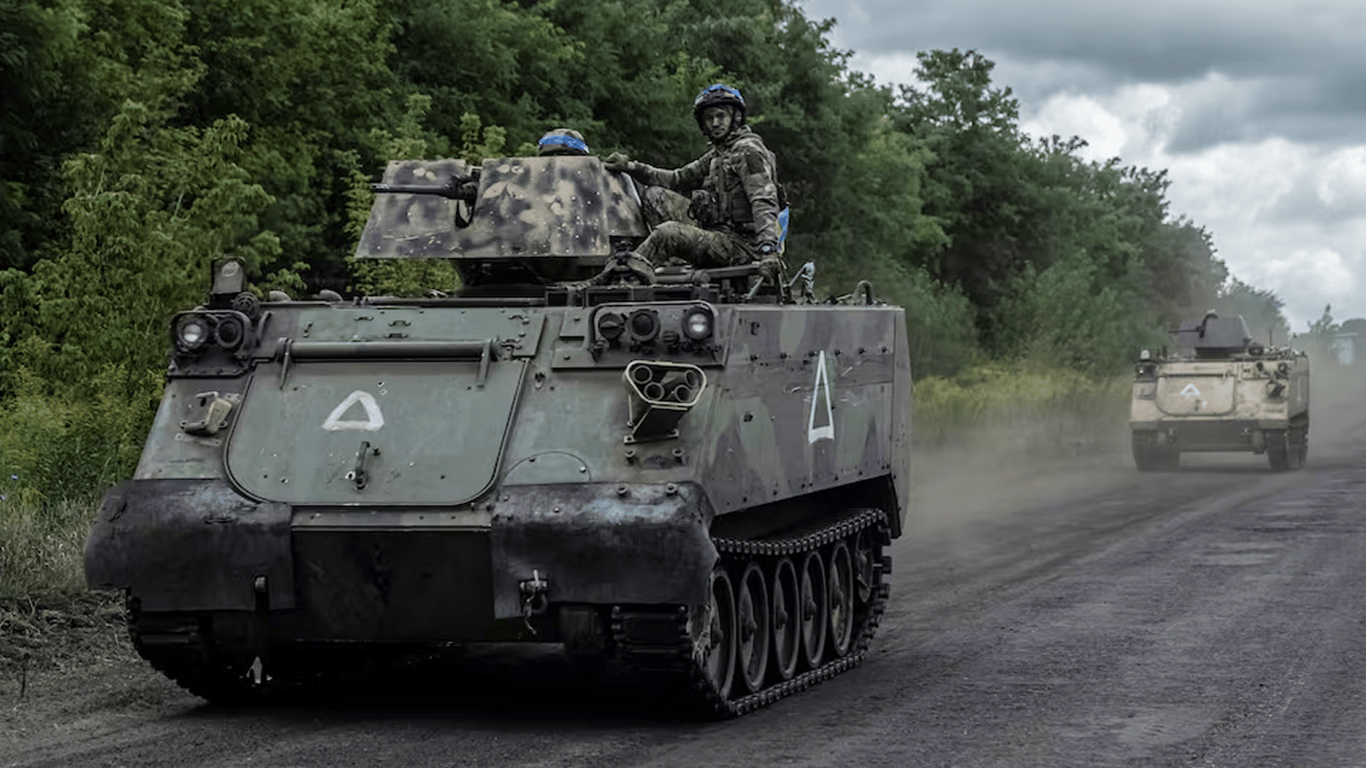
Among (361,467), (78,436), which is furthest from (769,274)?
(78,436)

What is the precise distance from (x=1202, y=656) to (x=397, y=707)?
4.62 m

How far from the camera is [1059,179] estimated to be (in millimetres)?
55781

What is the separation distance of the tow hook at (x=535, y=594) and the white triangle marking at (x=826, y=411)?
7.72 ft

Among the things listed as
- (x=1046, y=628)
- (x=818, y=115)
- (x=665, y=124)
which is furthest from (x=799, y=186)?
(x=1046, y=628)

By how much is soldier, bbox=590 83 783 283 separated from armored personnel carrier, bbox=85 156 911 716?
54 centimetres

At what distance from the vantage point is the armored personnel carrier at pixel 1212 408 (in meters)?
29.7

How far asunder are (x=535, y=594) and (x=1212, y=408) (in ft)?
74.5

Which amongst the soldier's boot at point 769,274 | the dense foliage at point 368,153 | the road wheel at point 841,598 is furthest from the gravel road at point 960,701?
the dense foliage at point 368,153

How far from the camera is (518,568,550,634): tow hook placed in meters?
8.75

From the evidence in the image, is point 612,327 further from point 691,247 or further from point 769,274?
point 691,247

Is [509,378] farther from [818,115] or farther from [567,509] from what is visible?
[818,115]

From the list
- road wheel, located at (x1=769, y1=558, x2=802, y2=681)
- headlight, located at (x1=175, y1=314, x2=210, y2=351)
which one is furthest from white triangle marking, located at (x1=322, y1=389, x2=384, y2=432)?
road wheel, located at (x1=769, y1=558, x2=802, y2=681)

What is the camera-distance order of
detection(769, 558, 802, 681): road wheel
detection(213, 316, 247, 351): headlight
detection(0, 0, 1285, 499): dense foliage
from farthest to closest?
detection(0, 0, 1285, 499): dense foliage < detection(769, 558, 802, 681): road wheel < detection(213, 316, 247, 351): headlight

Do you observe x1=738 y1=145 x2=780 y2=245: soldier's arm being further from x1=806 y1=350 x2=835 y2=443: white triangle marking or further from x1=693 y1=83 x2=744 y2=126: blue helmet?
x1=806 y1=350 x2=835 y2=443: white triangle marking
